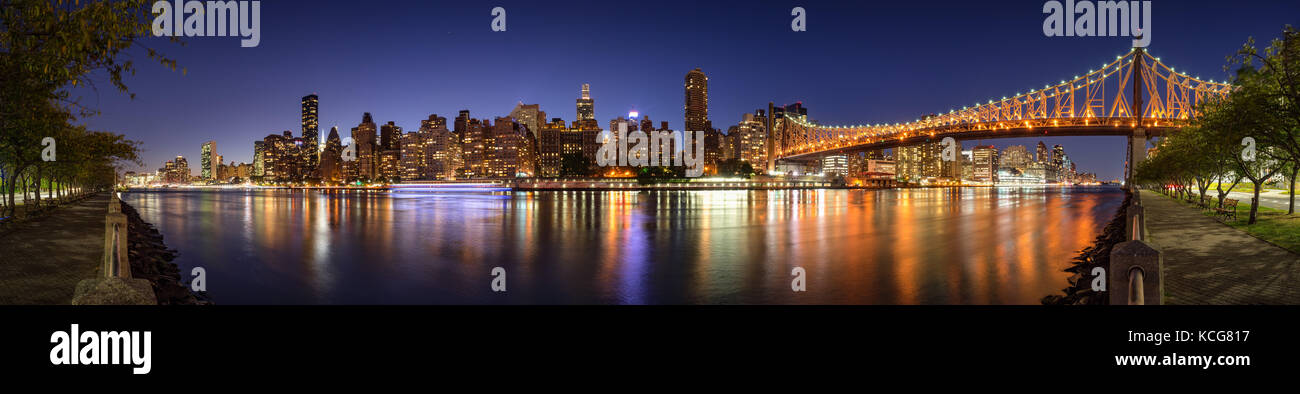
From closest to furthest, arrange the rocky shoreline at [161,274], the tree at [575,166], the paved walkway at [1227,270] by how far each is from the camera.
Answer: the paved walkway at [1227,270] → the rocky shoreline at [161,274] → the tree at [575,166]

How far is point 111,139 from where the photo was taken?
30.7 meters

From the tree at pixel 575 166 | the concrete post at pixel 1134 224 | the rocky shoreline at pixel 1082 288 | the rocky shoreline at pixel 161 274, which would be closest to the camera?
the concrete post at pixel 1134 224

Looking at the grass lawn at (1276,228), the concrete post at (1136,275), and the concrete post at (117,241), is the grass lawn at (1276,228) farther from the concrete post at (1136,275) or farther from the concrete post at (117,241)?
the concrete post at (117,241)

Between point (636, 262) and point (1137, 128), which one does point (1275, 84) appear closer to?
point (636, 262)

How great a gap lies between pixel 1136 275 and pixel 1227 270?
29.2ft

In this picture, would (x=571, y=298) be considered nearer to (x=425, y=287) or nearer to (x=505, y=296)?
(x=505, y=296)

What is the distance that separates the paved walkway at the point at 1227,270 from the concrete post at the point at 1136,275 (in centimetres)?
24

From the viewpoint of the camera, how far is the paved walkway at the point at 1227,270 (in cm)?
885

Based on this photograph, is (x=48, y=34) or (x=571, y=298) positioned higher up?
(x=48, y=34)

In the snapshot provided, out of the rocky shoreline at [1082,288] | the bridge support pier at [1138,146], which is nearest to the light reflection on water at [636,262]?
the rocky shoreline at [1082,288]

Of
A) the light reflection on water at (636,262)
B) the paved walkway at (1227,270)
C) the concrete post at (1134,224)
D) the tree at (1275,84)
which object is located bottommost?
the light reflection on water at (636,262)
